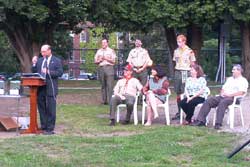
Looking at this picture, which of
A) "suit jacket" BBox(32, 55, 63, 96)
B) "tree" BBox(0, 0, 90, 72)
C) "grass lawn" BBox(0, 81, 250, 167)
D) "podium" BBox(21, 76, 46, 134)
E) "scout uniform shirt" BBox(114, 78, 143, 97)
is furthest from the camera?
"tree" BBox(0, 0, 90, 72)

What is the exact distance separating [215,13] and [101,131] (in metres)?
12.1

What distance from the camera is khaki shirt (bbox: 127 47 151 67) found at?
54.7 feet

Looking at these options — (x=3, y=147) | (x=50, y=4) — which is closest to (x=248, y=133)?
(x=3, y=147)

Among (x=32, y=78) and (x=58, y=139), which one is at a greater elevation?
(x=32, y=78)

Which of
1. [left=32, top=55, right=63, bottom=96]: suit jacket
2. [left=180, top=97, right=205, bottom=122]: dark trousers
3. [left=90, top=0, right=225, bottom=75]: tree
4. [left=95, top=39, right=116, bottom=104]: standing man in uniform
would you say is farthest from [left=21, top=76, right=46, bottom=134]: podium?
[left=90, top=0, right=225, bottom=75]: tree

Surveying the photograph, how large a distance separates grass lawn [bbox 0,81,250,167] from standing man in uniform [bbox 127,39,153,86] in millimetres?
3291

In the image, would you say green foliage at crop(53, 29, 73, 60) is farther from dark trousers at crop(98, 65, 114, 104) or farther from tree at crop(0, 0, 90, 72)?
dark trousers at crop(98, 65, 114, 104)

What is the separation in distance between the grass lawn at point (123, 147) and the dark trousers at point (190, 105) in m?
0.59

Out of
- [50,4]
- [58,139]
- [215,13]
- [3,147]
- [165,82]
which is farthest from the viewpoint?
[215,13]

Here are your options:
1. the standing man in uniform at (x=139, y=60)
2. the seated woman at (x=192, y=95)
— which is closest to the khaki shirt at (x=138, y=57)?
the standing man in uniform at (x=139, y=60)

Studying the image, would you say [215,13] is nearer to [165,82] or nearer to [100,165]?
[165,82]

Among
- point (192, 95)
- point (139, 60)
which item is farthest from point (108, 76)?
point (192, 95)

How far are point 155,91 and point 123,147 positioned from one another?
12.4ft

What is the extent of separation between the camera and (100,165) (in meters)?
9.14
